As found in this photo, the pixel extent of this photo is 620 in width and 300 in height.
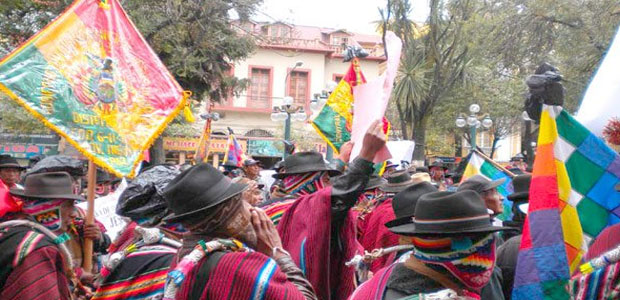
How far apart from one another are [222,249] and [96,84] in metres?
3.09

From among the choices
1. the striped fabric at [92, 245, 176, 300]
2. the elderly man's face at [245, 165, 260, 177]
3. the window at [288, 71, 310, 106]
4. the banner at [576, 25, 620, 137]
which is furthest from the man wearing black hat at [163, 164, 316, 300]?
the window at [288, 71, 310, 106]

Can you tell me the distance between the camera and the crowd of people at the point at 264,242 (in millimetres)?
2676

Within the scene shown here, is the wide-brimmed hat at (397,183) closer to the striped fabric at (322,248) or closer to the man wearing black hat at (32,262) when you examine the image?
the striped fabric at (322,248)

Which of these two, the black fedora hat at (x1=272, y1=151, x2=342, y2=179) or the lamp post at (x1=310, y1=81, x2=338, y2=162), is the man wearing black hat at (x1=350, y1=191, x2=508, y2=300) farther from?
the lamp post at (x1=310, y1=81, x2=338, y2=162)

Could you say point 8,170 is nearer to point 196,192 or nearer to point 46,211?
point 46,211

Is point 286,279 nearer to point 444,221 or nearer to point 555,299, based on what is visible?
point 444,221

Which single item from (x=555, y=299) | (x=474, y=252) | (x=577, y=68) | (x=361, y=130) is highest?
(x=577, y=68)

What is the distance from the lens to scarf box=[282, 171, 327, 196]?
537cm

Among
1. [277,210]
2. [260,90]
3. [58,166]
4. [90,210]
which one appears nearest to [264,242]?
[277,210]

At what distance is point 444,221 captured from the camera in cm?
270

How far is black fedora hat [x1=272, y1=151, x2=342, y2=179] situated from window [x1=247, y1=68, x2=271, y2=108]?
3945cm

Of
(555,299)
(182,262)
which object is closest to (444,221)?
(555,299)

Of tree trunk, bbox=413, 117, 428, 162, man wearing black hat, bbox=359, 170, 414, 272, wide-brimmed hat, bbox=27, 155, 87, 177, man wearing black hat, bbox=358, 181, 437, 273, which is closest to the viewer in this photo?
man wearing black hat, bbox=358, 181, 437, 273

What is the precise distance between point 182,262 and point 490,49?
843 inches
